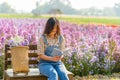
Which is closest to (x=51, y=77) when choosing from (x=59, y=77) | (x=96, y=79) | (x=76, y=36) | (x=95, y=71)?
(x=59, y=77)

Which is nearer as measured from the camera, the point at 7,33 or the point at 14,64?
the point at 14,64

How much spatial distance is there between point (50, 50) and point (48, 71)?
1.13ft

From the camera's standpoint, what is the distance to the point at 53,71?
20.6 ft

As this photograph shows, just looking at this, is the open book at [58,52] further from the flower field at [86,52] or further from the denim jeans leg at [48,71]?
the flower field at [86,52]

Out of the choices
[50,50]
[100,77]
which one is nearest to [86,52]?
[100,77]

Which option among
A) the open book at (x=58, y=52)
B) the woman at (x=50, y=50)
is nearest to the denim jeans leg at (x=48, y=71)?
the woman at (x=50, y=50)

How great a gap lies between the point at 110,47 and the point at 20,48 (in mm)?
3939

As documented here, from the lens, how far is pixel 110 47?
32.7 feet

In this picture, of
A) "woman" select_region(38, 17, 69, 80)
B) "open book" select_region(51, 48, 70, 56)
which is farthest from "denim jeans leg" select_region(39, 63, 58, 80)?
"open book" select_region(51, 48, 70, 56)

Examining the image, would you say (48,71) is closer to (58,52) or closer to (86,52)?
(58,52)

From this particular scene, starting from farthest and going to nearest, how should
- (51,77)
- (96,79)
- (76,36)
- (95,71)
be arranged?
(76,36), (95,71), (96,79), (51,77)

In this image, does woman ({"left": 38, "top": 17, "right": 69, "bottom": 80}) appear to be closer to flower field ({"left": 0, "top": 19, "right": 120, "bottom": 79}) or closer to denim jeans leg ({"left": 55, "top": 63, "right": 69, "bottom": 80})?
denim jeans leg ({"left": 55, "top": 63, "right": 69, "bottom": 80})

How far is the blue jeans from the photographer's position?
6249mm

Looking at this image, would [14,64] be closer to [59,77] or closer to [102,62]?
[59,77]
